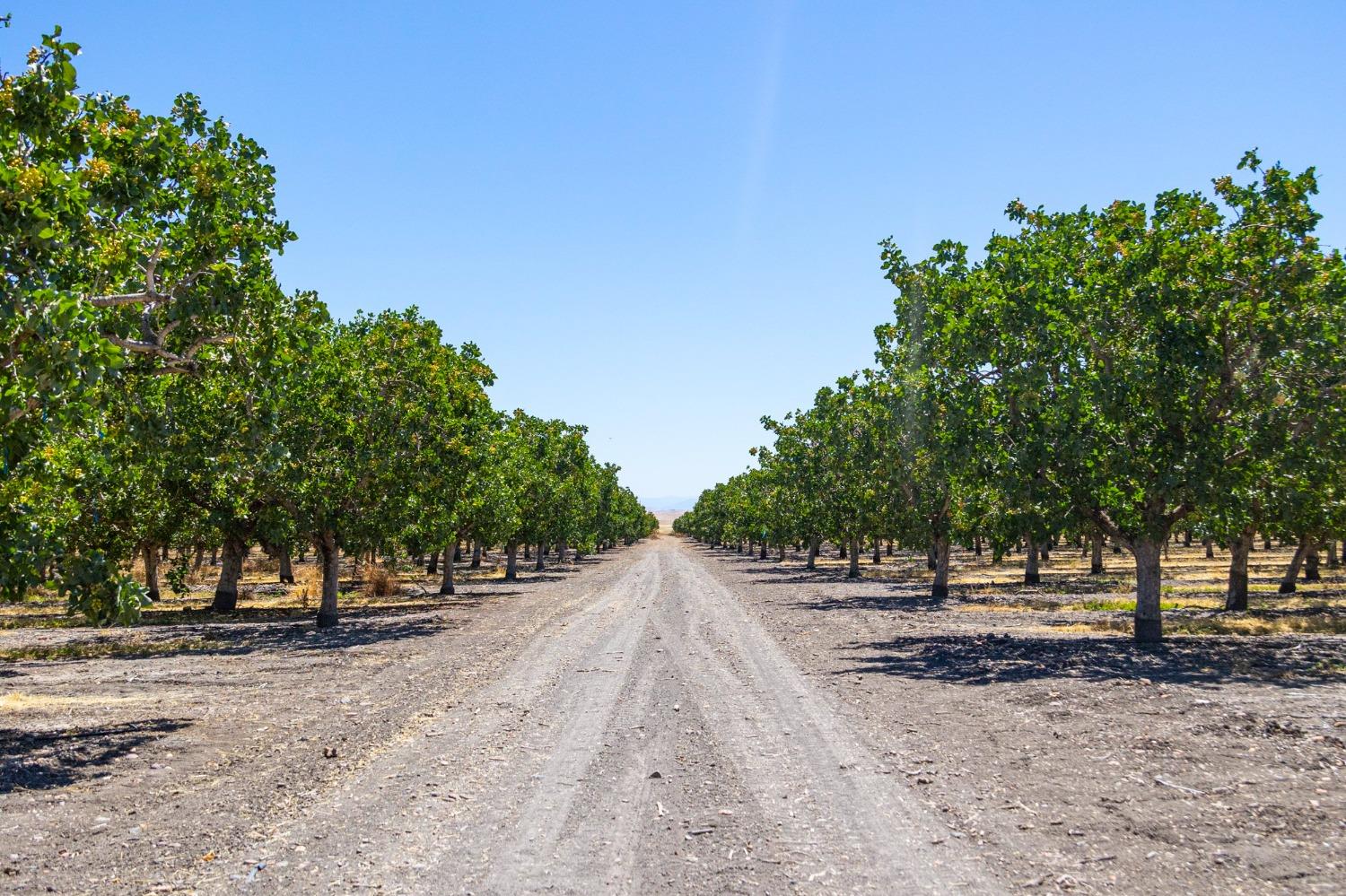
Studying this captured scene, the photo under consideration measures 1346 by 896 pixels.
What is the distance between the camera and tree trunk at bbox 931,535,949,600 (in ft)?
129

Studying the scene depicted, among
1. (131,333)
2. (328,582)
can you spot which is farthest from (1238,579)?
(131,333)

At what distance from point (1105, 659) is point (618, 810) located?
13872 millimetres

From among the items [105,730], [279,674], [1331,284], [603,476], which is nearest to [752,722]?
[105,730]

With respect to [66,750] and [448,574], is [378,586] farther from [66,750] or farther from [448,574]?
[66,750]

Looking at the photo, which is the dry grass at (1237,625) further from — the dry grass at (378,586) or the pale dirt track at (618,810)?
the dry grass at (378,586)

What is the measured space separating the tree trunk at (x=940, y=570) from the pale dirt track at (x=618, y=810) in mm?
26073

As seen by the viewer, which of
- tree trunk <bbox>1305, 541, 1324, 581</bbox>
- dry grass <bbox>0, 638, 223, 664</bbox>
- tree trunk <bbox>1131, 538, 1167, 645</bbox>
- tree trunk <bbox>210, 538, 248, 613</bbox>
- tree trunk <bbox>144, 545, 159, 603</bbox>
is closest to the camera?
tree trunk <bbox>1131, 538, 1167, 645</bbox>

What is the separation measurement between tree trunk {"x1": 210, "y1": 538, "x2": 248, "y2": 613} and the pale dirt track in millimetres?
25150

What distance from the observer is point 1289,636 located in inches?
841

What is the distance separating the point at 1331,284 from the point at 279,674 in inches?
949

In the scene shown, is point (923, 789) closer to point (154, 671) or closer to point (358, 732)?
point (358, 732)

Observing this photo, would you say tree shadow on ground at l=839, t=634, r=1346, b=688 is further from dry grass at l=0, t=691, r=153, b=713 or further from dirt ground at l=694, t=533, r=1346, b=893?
dry grass at l=0, t=691, r=153, b=713

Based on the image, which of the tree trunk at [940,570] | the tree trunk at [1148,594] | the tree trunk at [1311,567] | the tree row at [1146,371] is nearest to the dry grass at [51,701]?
the tree row at [1146,371]

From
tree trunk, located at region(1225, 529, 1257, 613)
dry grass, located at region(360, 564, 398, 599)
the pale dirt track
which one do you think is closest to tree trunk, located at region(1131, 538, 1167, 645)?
the pale dirt track
